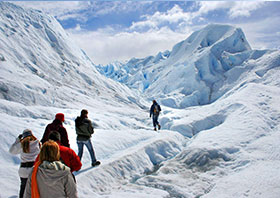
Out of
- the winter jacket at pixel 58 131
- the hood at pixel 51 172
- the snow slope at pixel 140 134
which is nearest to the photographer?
the hood at pixel 51 172

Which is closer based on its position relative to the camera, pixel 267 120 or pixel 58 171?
pixel 58 171

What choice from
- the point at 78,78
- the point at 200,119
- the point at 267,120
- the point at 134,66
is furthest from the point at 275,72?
the point at 134,66

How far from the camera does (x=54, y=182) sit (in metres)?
2.40

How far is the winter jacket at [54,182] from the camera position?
238cm

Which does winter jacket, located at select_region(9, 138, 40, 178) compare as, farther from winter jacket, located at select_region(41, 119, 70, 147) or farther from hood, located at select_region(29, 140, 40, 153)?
winter jacket, located at select_region(41, 119, 70, 147)

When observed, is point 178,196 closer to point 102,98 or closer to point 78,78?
point 102,98

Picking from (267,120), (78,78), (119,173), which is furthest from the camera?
(78,78)

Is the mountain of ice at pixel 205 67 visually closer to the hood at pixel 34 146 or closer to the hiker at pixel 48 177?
the hood at pixel 34 146

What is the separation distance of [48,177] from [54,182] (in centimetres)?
9

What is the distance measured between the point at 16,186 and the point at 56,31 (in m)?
32.5

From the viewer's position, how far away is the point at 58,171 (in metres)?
2.39

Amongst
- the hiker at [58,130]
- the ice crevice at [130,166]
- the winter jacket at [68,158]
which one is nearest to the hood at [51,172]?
the winter jacket at [68,158]

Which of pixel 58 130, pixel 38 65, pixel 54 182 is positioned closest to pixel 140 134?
pixel 58 130

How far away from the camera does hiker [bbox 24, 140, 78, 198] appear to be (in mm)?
2385
